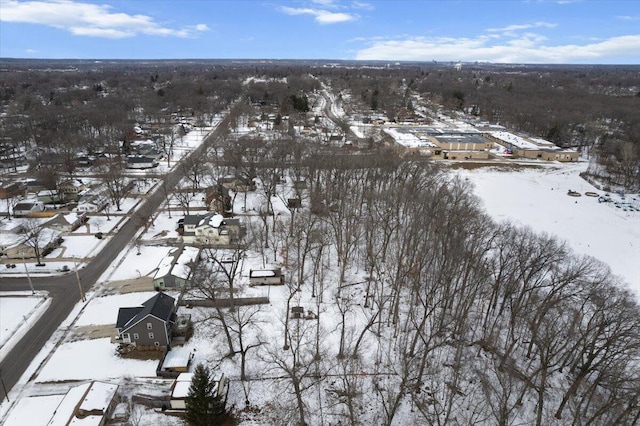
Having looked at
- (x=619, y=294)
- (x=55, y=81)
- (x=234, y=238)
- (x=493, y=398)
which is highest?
(x=55, y=81)

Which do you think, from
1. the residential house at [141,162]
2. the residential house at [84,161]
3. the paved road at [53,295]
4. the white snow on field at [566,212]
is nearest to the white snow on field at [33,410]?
the paved road at [53,295]

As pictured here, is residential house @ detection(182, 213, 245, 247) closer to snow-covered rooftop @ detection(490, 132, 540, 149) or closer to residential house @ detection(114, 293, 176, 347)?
residential house @ detection(114, 293, 176, 347)

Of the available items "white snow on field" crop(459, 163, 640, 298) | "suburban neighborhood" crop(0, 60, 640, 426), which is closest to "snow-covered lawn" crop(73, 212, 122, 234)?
"suburban neighborhood" crop(0, 60, 640, 426)

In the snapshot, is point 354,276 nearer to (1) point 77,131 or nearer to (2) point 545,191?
(2) point 545,191

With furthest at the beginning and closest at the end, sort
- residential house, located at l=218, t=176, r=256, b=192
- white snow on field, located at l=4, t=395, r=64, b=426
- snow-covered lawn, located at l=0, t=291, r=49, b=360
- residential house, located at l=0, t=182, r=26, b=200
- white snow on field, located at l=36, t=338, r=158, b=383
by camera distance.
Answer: residential house, located at l=218, t=176, r=256, b=192 → residential house, located at l=0, t=182, r=26, b=200 → snow-covered lawn, located at l=0, t=291, r=49, b=360 → white snow on field, located at l=36, t=338, r=158, b=383 → white snow on field, located at l=4, t=395, r=64, b=426

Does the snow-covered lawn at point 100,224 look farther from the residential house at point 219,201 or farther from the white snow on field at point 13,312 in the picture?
the white snow on field at point 13,312

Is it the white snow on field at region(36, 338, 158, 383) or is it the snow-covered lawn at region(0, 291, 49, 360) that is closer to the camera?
the white snow on field at region(36, 338, 158, 383)

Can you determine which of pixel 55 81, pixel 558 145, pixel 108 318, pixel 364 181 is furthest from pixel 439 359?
pixel 55 81
